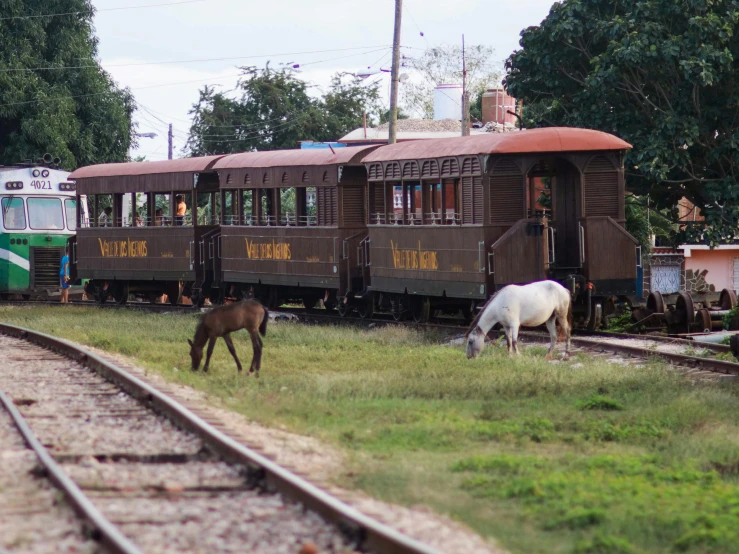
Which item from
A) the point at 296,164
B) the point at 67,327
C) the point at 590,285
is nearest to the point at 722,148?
the point at 590,285

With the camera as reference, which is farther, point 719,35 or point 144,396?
point 719,35

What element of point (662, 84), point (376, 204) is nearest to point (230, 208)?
point (376, 204)

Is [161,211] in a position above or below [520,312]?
above

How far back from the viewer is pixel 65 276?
3178cm

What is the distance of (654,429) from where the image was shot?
10625 mm

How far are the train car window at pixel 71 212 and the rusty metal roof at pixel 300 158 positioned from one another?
19.7 ft

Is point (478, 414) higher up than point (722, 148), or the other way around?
point (722, 148)

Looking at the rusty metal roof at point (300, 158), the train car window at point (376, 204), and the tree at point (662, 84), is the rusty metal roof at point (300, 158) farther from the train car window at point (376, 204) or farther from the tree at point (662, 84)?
the tree at point (662, 84)

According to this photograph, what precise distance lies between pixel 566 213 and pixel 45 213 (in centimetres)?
1581

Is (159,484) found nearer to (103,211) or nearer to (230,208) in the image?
(230,208)

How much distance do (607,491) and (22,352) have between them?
1150 cm

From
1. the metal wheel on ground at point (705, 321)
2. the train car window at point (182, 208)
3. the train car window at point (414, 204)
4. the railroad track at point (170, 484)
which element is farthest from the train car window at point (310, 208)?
the railroad track at point (170, 484)

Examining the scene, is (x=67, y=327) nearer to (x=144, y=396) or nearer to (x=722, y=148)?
(x=144, y=396)

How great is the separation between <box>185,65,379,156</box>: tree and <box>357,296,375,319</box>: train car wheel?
45.7 m
